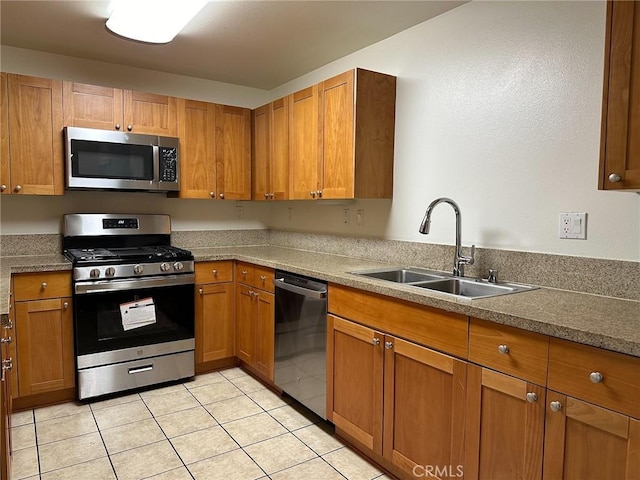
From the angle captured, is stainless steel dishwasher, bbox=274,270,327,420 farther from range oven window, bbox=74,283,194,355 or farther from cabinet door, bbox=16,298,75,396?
cabinet door, bbox=16,298,75,396

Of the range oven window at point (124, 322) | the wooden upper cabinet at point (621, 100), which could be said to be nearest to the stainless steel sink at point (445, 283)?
the wooden upper cabinet at point (621, 100)

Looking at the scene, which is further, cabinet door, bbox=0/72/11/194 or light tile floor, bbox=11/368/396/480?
cabinet door, bbox=0/72/11/194

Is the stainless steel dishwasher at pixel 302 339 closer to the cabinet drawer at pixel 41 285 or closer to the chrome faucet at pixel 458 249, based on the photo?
the chrome faucet at pixel 458 249

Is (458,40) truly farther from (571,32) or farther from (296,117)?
(296,117)

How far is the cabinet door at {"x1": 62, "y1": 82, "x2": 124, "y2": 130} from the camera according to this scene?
118 inches

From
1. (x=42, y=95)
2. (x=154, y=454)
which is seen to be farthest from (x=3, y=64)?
(x=154, y=454)

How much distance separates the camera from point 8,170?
9.31 feet

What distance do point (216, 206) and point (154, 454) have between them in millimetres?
2194

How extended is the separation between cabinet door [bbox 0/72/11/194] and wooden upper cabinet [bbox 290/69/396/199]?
1909 millimetres

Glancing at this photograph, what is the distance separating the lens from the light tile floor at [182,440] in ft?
6.91

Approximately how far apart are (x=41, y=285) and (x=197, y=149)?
57.9 inches

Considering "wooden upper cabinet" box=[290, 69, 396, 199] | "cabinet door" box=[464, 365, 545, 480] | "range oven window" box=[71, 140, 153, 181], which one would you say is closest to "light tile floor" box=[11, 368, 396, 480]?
"cabinet door" box=[464, 365, 545, 480]

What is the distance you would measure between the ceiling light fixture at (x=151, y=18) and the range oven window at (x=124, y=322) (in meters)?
1.57

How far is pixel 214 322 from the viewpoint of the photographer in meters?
3.33
